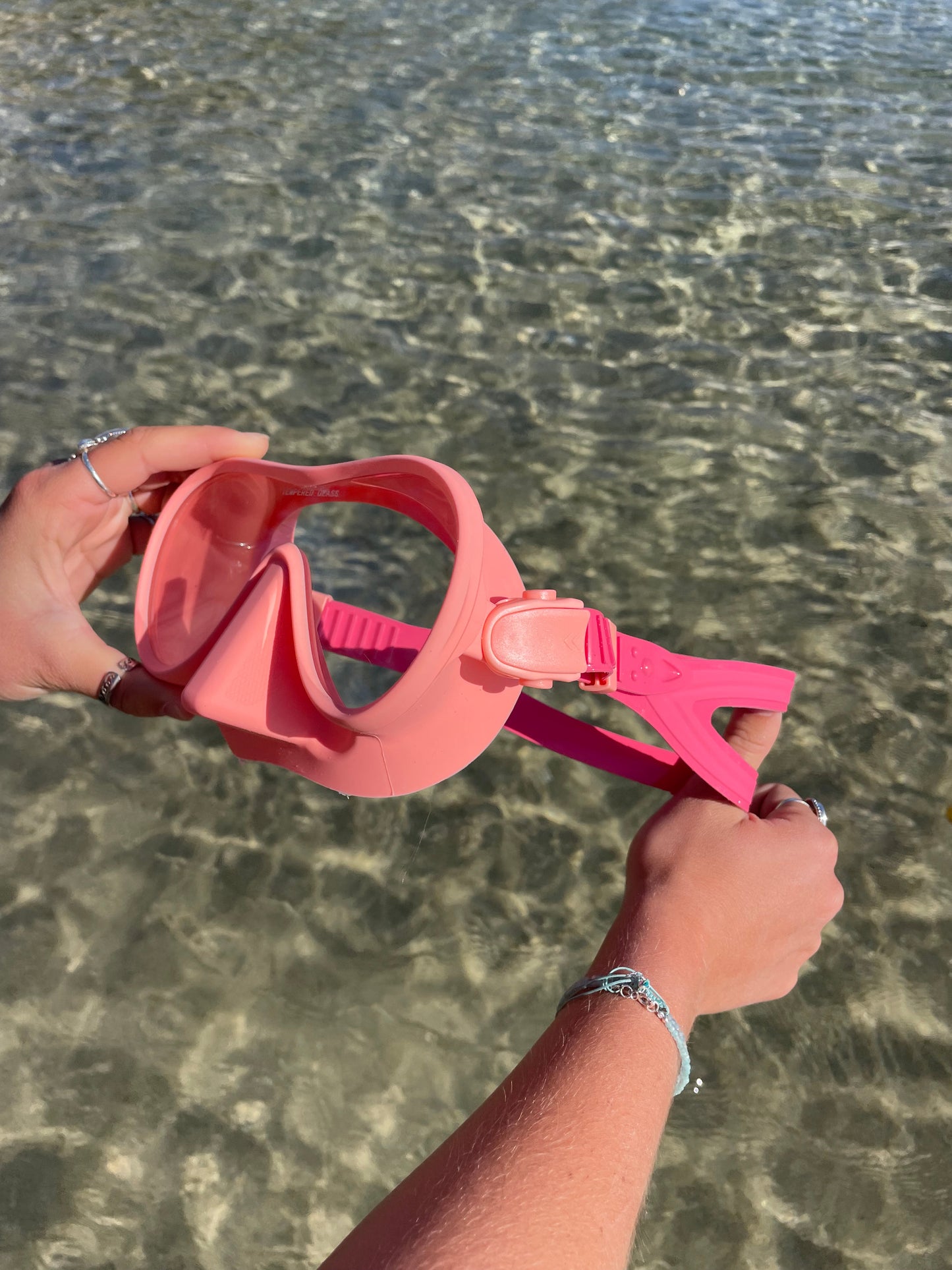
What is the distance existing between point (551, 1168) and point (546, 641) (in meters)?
0.86

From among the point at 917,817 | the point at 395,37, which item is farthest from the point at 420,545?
the point at 395,37

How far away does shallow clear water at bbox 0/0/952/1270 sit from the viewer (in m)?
2.05

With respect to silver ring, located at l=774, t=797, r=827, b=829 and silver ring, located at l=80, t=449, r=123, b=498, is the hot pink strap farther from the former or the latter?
silver ring, located at l=80, t=449, r=123, b=498

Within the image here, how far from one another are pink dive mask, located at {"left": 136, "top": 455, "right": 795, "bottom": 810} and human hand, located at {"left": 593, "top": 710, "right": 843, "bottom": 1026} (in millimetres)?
98

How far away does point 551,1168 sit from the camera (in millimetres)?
1081

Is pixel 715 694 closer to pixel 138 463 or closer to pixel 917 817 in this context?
pixel 917 817

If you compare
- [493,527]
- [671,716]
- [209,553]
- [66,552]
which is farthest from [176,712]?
[493,527]

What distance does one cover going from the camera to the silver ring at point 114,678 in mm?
2197

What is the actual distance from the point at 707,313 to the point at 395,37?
Result: 386cm

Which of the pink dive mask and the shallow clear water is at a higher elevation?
the pink dive mask

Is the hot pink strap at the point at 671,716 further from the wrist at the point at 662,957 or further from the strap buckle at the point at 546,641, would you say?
the wrist at the point at 662,957

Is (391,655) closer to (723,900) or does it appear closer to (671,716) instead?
(671,716)

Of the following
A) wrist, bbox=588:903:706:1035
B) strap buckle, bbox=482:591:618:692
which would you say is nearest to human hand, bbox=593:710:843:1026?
wrist, bbox=588:903:706:1035

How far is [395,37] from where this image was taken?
247 inches
